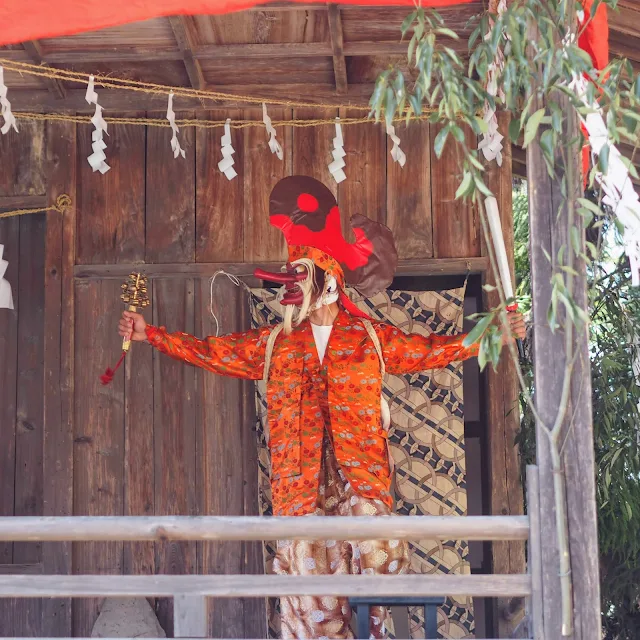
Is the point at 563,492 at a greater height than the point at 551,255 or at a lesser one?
lesser

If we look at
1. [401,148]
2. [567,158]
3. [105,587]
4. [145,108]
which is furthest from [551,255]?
[145,108]

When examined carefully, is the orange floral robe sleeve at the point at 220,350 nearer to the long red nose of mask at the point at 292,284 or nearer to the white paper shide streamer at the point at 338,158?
the long red nose of mask at the point at 292,284

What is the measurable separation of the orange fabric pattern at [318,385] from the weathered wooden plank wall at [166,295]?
59cm

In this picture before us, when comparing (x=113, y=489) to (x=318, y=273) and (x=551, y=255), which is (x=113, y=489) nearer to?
(x=318, y=273)

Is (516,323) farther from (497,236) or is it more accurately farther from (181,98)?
(181,98)

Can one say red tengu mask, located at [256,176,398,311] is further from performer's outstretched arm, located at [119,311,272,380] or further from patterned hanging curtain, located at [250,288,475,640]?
patterned hanging curtain, located at [250,288,475,640]

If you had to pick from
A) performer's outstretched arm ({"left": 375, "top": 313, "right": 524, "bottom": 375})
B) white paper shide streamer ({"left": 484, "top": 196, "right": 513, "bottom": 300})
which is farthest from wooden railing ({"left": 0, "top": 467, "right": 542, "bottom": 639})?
performer's outstretched arm ({"left": 375, "top": 313, "right": 524, "bottom": 375})

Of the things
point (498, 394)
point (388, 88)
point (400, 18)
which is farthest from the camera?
point (498, 394)

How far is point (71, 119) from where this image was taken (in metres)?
4.82

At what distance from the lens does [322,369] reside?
4.24 m

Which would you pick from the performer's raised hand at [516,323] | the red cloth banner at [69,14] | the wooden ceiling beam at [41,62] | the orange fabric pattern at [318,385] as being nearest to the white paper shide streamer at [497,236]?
the performer's raised hand at [516,323]

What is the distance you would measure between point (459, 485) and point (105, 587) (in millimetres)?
2215

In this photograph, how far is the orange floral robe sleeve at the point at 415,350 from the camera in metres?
4.20

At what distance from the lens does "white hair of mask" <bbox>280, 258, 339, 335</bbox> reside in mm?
4184
